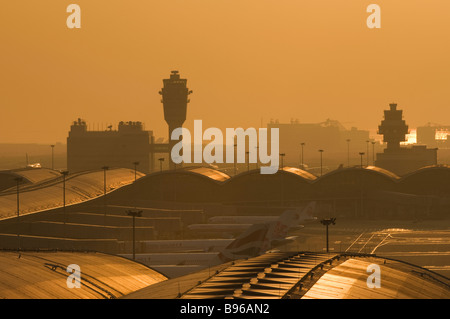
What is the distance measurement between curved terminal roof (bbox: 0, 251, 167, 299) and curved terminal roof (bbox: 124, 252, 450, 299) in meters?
7.42

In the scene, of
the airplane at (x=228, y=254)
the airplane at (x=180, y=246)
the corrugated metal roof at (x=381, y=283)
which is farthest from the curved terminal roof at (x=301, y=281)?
the airplane at (x=180, y=246)

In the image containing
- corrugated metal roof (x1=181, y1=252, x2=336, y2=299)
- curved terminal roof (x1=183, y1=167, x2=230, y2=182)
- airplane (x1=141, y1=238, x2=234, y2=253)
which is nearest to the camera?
corrugated metal roof (x1=181, y1=252, x2=336, y2=299)

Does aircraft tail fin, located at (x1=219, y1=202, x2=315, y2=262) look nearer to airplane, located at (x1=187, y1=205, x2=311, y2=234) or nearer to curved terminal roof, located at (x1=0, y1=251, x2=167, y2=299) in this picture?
curved terminal roof, located at (x1=0, y1=251, x2=167, y2=299)

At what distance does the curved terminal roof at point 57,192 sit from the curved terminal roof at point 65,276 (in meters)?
39.0

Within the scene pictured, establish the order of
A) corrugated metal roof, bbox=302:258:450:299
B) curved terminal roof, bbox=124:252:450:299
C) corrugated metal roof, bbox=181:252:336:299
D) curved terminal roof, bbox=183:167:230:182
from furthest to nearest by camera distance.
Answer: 1. curved terminal roof, bbox=183:167:230:182
2. corrugated metal roof, bbox=302:258:450:299
3. curved terminal roof, bbox=124:252:450:299
4. corrugated metal roof, bbox=181:252:336:299

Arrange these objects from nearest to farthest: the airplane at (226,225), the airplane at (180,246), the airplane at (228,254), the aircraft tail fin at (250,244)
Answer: the aircraft tail fin at (250,244) < the airplane at (228,254) < the airplane at (180,246) < the airplane at (226,225)

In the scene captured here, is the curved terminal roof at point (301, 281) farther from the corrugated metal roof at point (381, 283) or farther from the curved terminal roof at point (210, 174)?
the curved terminal roof at point (210, 174)

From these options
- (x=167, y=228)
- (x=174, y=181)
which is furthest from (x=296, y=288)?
(x=174, y=181)

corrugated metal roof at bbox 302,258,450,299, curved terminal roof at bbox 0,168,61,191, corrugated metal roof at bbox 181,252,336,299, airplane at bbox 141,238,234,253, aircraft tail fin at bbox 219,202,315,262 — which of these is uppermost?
curved terminal roof at bbox 0,168,61,191

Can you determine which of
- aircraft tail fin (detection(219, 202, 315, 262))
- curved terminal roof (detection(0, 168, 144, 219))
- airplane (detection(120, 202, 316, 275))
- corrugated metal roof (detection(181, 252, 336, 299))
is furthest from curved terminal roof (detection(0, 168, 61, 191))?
corrugated metal roof (detection(181, 252, 336, 299))

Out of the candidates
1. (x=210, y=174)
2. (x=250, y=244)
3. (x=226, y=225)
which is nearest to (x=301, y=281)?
(x=250, y=244)

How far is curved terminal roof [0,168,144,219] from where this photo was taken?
103500 mm

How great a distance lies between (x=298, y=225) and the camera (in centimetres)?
11262

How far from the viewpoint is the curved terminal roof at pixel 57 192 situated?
103500 millimetres
